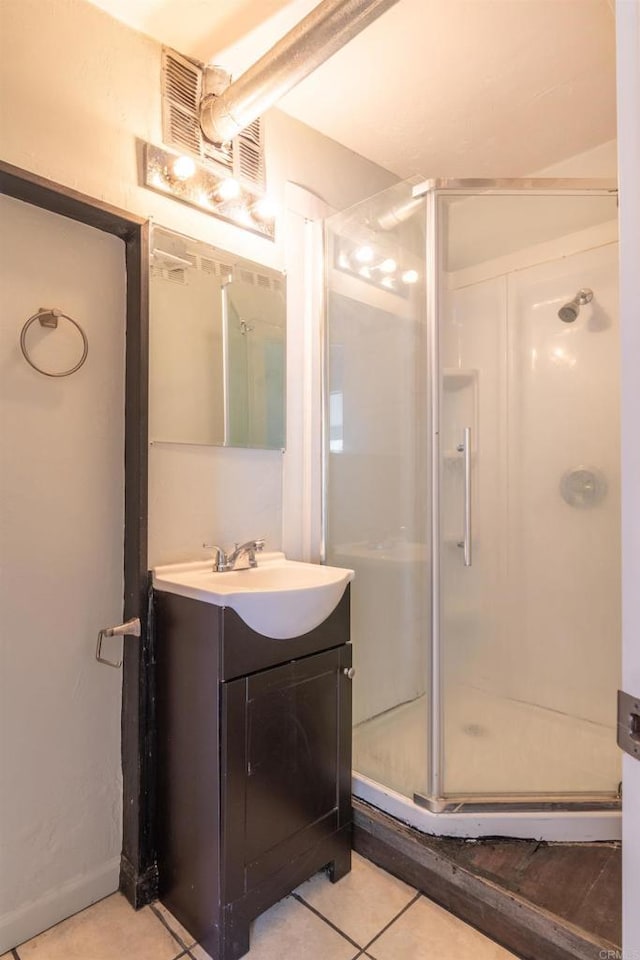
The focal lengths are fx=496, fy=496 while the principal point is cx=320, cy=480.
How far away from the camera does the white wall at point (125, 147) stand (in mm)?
1307

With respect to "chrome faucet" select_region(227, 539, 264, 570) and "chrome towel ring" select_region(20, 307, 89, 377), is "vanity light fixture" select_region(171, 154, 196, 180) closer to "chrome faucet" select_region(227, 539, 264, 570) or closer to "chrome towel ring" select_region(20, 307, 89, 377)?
"chrome towel ring" select_region(20, 307, 89, 377)

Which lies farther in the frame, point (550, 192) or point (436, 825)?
point (550, 192)

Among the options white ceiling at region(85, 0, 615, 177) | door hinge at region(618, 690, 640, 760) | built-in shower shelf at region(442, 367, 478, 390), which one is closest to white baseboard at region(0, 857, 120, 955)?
door hinge at region(618, 690, 640, 760)

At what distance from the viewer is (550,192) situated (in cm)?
171

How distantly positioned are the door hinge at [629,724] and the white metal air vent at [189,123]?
186cm

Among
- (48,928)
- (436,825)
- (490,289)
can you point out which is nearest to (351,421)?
(490,289)

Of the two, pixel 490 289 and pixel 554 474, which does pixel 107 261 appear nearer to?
pixel 490 289

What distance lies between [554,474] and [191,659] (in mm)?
1839

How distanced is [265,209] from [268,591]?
139cm

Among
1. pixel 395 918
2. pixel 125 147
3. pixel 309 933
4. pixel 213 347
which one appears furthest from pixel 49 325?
pixel 395 918

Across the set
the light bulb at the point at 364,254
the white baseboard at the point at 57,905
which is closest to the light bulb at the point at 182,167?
the light bulb at the point at 364,254

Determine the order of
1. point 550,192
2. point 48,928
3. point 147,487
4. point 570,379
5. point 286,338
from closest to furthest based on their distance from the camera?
Answer: point 48,928 < point 147,487 < point 550,192 < point 286,338 < point 570,379

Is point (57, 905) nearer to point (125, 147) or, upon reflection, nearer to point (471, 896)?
point (471, 896)

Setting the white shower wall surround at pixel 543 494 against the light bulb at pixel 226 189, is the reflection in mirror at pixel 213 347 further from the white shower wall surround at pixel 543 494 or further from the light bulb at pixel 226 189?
the white shower wall surround at pixel 543 494
